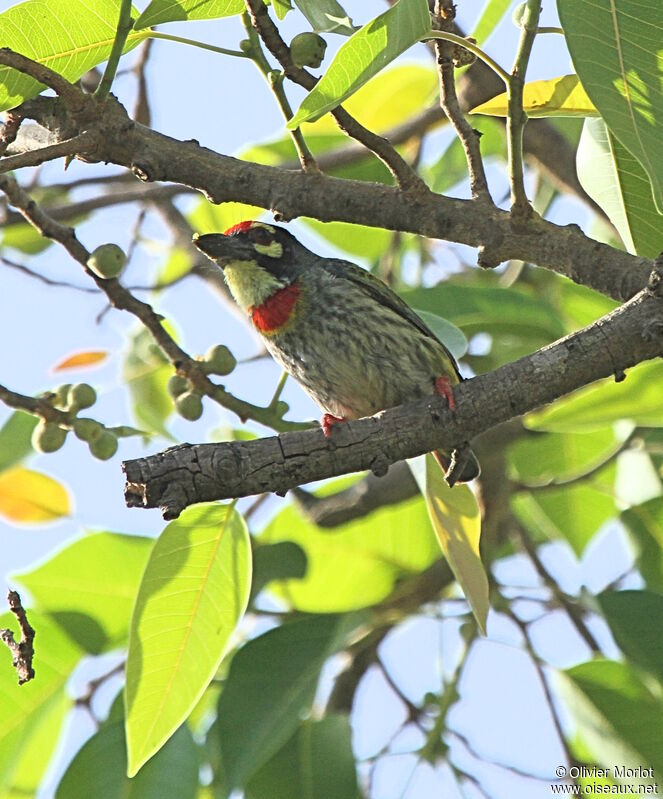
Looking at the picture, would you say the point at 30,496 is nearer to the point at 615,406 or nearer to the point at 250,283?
the point at 250,283

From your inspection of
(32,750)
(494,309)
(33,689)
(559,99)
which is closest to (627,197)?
(559,99)

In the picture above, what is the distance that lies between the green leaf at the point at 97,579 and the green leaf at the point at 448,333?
4.09 feet

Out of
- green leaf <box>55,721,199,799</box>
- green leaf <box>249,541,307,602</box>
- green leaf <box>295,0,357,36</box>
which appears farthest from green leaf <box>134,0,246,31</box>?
green leaf <box>55,721,199,799</box>

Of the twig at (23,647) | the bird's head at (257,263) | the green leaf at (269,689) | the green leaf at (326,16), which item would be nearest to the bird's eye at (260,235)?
the bird's head at (257,263)

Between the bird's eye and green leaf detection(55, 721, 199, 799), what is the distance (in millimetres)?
1551

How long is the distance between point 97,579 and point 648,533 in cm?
→ 184

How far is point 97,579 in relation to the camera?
368cm

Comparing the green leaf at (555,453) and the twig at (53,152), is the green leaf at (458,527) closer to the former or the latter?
the green leaf at (555,453)

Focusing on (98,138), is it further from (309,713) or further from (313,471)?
(309,713)

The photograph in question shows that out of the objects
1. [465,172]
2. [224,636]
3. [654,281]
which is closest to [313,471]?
[654,281]

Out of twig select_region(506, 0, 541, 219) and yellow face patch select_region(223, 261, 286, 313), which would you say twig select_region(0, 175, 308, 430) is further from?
twig select_region(506, 0, 541, 219)

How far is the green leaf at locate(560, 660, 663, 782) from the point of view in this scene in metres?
3.31

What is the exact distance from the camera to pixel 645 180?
259cm

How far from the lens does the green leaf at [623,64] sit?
1.90 meters
